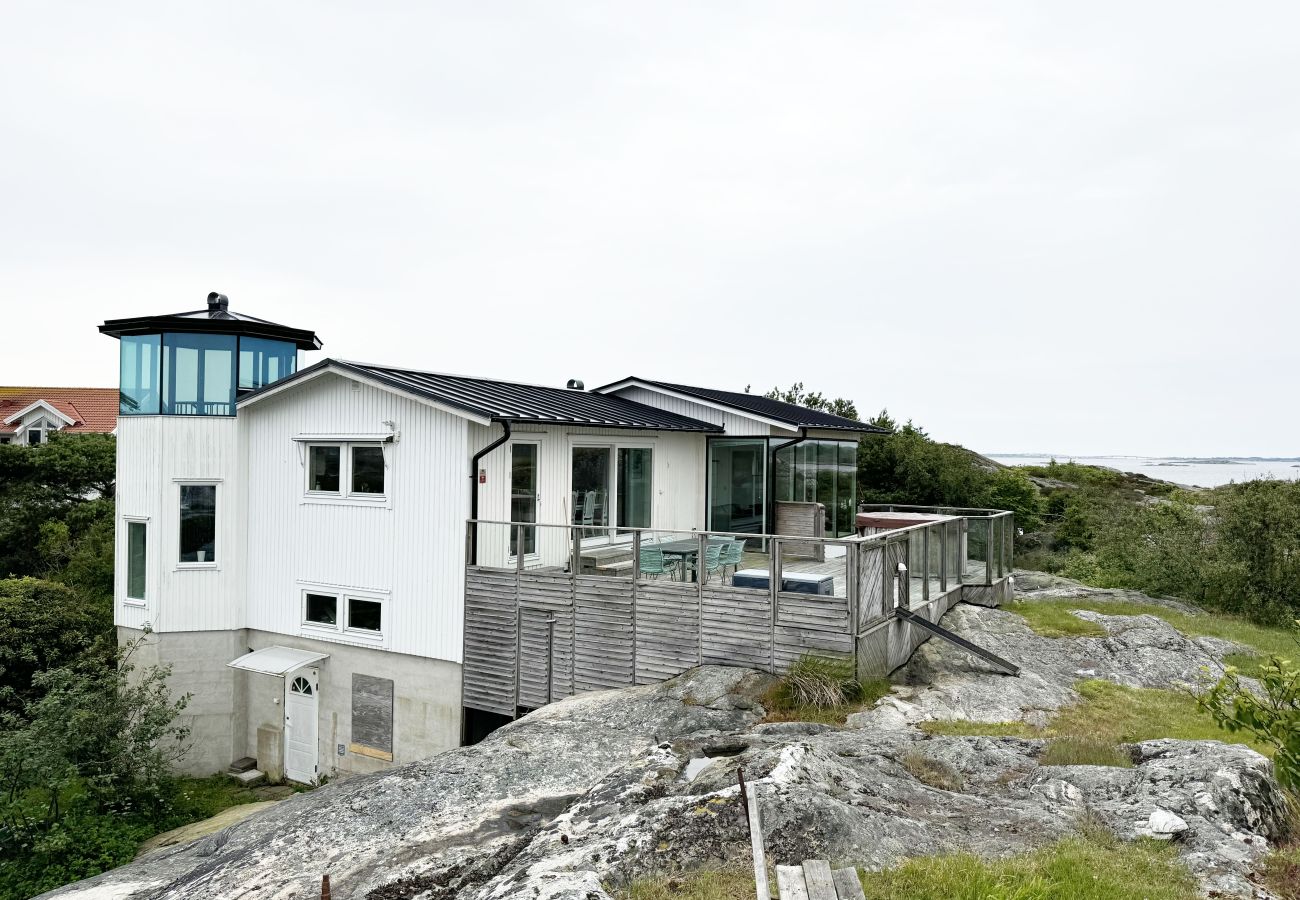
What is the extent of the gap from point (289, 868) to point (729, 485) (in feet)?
40.2

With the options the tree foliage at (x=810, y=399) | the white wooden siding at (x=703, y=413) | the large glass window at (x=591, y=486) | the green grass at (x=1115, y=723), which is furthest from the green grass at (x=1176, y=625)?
the tree foliage at (x=810, y=399)

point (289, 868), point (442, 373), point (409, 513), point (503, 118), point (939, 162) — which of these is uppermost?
point (503, 118)

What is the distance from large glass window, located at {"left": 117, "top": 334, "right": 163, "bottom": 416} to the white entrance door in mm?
5751

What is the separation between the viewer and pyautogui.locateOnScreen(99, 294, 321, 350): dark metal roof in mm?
15164

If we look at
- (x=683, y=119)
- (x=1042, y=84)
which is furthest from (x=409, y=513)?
(x=1042, y=84)

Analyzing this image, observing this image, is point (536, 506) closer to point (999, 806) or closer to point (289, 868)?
point (289, 868)

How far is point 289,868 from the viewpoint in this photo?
23.9 feet

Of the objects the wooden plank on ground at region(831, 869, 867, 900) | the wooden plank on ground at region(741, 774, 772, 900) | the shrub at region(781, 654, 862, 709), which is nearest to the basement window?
the shrub at region(781, 654, 862, 709)

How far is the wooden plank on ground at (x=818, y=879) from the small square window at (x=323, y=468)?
1192cm

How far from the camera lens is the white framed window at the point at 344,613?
14.1 metres

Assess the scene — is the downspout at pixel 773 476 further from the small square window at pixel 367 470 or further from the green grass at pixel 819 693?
the small square window at pixel 367 470

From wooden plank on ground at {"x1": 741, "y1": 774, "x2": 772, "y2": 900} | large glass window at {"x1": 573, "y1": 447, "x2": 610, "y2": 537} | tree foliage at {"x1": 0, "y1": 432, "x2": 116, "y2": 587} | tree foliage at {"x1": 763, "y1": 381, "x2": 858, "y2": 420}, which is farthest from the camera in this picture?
tree foliage at {"x1": 763, "y1": 381, "x2": 858, "y2": 420}

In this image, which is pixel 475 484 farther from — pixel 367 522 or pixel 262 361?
pixel 262 361

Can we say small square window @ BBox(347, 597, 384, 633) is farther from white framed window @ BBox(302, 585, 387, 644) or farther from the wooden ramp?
the wooden ramp
